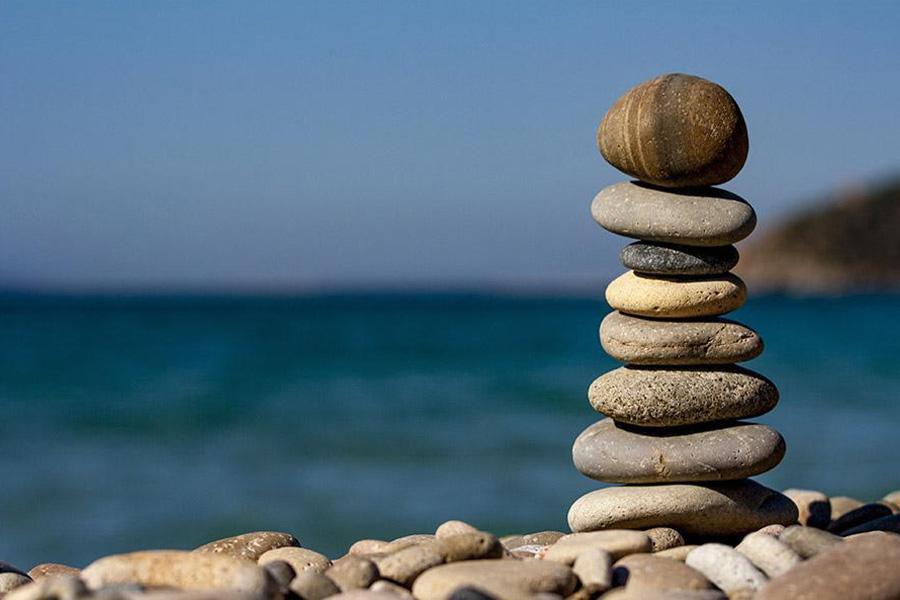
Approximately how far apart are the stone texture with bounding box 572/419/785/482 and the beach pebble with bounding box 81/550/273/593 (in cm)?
202

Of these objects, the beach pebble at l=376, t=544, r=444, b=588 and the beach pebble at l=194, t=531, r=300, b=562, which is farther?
the beach pebble at l=194, t=531, r=300, b=562

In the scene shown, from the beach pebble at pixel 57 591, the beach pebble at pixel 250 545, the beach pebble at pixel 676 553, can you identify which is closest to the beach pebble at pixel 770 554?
the beach pebble at pixel 676 553

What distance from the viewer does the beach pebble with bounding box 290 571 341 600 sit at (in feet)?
14.4

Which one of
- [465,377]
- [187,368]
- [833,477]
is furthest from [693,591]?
[187,368]

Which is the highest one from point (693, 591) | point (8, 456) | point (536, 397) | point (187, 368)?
point (187, 368)

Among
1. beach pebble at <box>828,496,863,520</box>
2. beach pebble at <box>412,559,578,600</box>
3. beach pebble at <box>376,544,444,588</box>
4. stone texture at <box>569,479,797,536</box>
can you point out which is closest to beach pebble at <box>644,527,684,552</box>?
stone texture at <box>569,479,797,536</box>

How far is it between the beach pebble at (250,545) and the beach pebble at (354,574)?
1.28m

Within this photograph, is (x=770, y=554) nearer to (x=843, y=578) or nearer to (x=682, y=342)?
(x=843, y=578)

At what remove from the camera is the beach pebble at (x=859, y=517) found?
253 inches

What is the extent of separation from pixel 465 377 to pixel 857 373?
303 inches

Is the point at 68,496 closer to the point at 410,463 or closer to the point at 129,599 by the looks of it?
the point at 410,463

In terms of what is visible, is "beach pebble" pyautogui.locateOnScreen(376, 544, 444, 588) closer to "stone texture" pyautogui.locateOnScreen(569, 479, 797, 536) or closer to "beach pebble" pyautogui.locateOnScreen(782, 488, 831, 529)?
"stone texture" pyautogui.locateOnScreen(569, 479, 797, 536)

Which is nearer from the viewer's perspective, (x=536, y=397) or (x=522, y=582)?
(x=522, y=582)

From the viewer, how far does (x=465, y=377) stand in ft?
81.4
